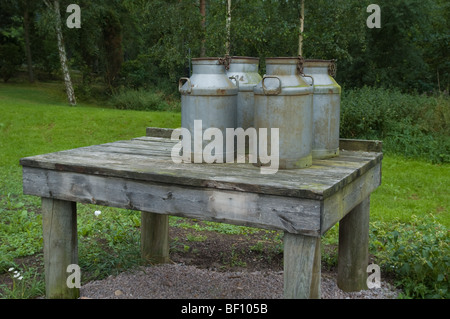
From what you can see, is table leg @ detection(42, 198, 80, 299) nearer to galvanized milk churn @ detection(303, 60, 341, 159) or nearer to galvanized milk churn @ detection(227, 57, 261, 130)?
galvanized milk churn @ detection(227, 57, 261, 130)

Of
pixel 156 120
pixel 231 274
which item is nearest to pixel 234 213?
pixel 231 274

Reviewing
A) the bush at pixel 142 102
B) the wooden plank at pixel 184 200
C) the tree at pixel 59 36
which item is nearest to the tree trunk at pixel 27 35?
the tree at pixel 59 36

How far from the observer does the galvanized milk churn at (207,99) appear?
7.63ft

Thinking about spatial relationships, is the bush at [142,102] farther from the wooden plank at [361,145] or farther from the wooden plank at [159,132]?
the wooden plank at [361,145]

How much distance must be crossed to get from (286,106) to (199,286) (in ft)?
4.96

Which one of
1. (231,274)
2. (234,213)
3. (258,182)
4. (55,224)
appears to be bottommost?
(231,274)

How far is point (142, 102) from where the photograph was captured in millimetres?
13891

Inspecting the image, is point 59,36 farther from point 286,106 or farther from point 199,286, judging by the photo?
point 286,106

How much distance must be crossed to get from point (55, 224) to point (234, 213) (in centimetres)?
114

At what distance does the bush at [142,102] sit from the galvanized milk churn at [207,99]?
11.5 meters

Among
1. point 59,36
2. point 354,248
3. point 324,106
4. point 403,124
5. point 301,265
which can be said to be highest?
point 59,36

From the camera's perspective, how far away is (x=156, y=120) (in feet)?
34.7

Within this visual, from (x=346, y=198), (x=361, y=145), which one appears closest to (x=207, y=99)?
(x=346, y=198)

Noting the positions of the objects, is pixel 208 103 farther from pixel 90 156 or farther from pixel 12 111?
pixel 12 111
